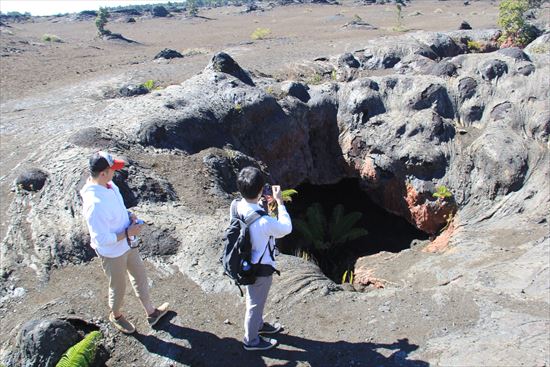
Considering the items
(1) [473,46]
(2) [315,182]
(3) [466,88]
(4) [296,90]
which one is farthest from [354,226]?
(1) [473,46]

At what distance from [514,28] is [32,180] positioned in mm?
22472

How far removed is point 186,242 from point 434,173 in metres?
8.05

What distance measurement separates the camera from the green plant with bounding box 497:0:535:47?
78.1 feet

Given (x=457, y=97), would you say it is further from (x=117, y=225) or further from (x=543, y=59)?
(x=117, y=225)

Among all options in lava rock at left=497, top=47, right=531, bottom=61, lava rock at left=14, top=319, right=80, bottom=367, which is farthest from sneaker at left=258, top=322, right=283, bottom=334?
lava rock at left=497, top=47, right=531, bottom=61

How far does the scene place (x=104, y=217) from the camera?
5.47m

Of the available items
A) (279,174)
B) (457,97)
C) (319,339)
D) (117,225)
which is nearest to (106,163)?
(117,225)

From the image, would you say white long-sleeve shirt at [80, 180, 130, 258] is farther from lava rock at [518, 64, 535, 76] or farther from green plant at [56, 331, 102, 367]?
lava rock at [518, 64, 535, 76]

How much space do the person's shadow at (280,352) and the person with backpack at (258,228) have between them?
73cm

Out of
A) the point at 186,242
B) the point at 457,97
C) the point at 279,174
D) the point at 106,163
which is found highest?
the point at 106,163

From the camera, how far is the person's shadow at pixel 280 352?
615 cm

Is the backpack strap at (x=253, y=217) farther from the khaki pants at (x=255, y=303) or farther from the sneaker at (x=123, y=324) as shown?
the sneaker at (x=123, y=324)

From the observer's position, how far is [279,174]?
15.3 m

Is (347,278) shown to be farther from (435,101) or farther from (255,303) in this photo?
(255,303)
